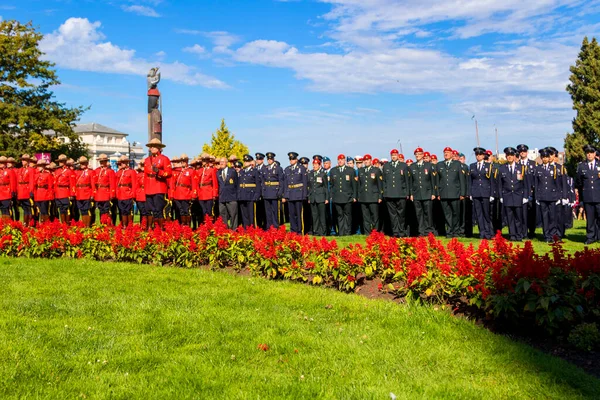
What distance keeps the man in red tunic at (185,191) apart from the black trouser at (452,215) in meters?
6.66

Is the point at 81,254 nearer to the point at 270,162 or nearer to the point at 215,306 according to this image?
the point at 215,306

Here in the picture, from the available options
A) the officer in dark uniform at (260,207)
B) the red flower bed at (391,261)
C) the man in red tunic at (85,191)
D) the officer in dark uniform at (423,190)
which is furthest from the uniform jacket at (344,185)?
the man in red tunic at (85,191)

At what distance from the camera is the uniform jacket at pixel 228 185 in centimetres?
1526

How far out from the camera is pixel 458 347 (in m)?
5.27

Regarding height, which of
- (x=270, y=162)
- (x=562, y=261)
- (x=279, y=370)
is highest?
(x=270, y=162)

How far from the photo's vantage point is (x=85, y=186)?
15539 mm

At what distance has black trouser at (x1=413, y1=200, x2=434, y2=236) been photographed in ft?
50.3

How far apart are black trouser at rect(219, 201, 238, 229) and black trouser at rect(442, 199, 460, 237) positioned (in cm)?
560

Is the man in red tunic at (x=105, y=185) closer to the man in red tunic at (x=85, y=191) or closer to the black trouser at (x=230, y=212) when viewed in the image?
the man in red tunic at (x=85, y=191)

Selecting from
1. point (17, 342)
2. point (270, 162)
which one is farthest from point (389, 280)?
point (270, 162)

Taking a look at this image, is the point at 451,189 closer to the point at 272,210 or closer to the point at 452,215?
the point at 452,215

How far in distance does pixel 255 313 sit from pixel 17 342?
7.97 ft

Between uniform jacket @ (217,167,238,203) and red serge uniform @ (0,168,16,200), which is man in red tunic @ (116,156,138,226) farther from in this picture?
red serge uniform @ (0,168,16,200)

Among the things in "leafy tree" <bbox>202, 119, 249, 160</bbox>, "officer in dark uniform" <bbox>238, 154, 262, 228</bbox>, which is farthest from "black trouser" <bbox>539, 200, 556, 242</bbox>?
"leafy tree" <bbox>202, 119, 249, 160</bbox>
